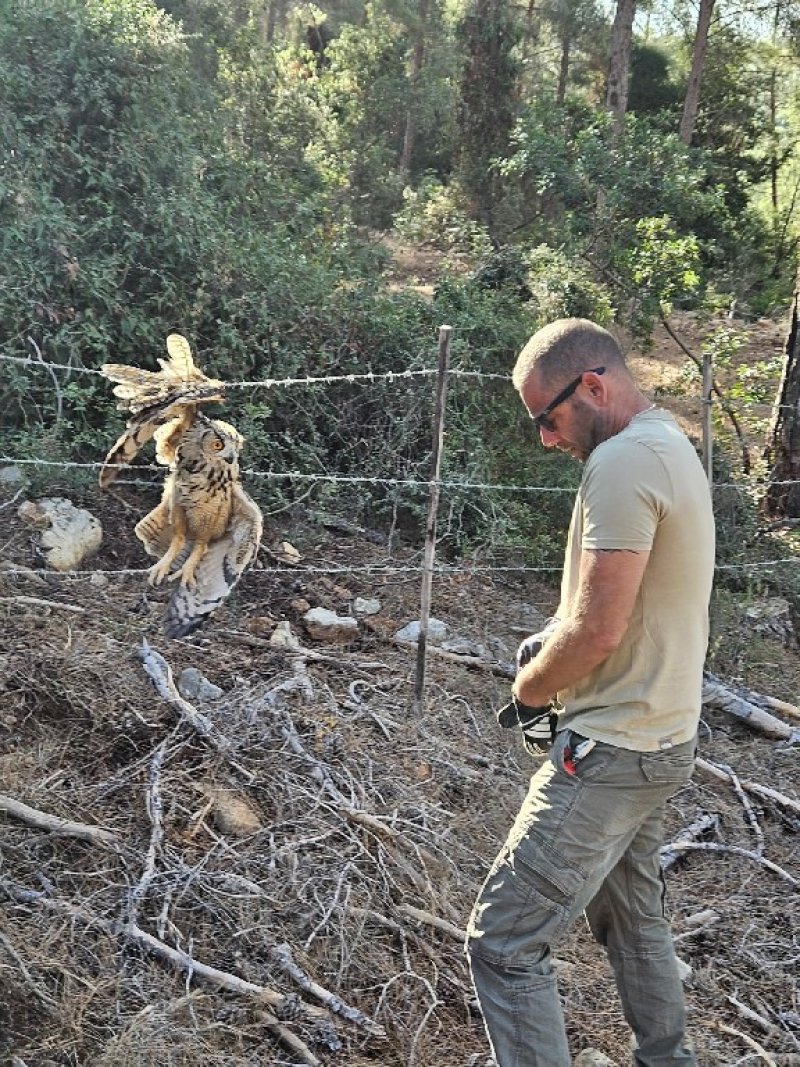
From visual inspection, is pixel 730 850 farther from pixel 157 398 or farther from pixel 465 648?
pixel 157 398

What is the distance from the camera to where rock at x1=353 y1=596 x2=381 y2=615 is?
17.0 feet

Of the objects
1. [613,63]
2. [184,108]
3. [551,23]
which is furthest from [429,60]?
[184,108]

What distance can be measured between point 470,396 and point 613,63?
7.04 meters

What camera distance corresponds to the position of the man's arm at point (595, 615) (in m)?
1.96

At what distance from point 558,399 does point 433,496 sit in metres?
1.88

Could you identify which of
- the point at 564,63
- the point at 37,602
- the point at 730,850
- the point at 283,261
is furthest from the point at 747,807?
the point at 564,63

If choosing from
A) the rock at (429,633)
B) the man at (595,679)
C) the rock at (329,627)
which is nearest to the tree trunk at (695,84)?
the rock at (429,633)

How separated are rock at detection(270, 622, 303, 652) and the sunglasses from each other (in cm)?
259

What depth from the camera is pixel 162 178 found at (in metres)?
6.66

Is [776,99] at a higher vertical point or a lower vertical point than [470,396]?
higher

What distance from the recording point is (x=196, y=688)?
3977 mm

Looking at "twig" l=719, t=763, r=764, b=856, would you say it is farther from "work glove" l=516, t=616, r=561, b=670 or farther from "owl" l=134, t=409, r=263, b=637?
"owl" l=134, t=409, r=263, b=637

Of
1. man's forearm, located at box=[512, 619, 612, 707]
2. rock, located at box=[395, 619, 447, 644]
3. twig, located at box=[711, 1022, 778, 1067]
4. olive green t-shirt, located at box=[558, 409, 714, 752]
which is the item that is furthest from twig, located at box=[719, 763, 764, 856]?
man's forearm, located at box=[512, 619, 612, 707]

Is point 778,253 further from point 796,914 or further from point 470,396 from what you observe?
point 796,914
